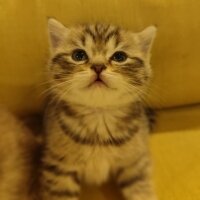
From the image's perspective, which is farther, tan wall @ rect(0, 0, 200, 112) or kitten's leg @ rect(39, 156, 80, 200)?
tan wall @ rect(0, 0, 200, 112)

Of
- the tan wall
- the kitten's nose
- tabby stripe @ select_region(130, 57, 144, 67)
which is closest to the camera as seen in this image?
the kitten's nose

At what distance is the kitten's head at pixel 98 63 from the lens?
2.81 feet

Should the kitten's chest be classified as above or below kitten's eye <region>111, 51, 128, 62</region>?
below

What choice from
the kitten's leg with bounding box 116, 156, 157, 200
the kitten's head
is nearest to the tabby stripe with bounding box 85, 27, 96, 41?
the kitten's head

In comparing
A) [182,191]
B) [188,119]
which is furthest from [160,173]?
[188,119]

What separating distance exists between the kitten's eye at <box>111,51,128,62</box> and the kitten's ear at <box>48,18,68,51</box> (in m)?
0.15

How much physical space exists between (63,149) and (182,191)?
0.31m

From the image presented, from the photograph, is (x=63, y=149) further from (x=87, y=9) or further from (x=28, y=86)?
(x=87, y=9)

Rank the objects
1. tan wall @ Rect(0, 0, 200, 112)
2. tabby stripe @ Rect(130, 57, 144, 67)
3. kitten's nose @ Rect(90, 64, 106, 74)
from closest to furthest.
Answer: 1. kitten's nose @ Rect(90, 64, 106, 74)
2. tabby stripe @ Rect(130, 57, 144, 67)
3. tan wall @ Rect(0, 0, 200, 112)

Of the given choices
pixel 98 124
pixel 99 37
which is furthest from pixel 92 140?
pixel 99 37

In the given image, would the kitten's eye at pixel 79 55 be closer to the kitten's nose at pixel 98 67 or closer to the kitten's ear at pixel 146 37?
the kitten's nose at pixel 98 67

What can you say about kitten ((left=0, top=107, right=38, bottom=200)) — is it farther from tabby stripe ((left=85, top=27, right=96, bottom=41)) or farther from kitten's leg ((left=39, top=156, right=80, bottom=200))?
tabby stripe ((left=85, top=27, right=96, bottom=41))

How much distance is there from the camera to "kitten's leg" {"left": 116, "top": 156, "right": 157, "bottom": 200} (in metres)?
0.98

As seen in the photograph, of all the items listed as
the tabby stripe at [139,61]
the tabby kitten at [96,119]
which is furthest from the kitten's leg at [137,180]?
the tabby stripe at [139,61]
